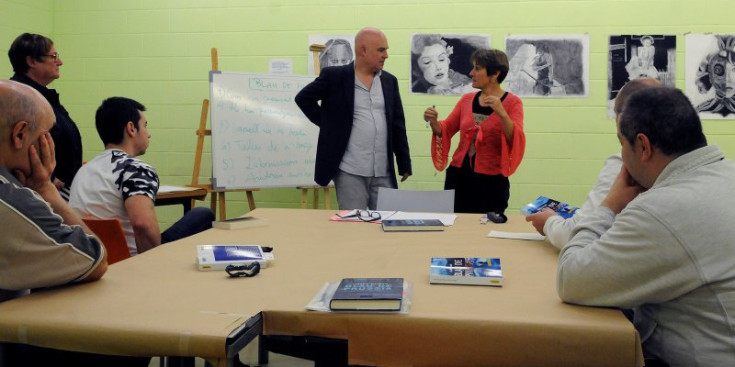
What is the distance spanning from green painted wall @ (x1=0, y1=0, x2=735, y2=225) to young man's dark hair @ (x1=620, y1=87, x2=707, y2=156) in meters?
3.28

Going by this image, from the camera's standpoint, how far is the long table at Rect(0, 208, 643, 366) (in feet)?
3.91

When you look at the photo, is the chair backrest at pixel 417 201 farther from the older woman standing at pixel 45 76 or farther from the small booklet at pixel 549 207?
the older woman standing at pixel 45 76

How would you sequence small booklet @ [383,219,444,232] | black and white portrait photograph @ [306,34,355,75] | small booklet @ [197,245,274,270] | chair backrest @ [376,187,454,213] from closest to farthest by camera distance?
small booklet @ [197,245,274,270], small booklet @ [383,219,444,232], chair backrest @ [376,187,454,213], black and white portrait photograph @ [306,34,355,75]

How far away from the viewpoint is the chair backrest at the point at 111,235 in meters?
2.01

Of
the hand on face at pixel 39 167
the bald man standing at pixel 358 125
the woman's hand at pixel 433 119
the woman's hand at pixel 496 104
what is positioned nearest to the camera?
the hand on face at pixel 39 167

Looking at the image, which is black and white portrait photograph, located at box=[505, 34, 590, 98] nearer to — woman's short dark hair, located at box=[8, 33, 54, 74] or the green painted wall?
the green painted wall

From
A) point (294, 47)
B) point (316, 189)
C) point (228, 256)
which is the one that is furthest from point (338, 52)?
point (228, 256)

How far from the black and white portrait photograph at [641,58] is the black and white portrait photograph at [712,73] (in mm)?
120

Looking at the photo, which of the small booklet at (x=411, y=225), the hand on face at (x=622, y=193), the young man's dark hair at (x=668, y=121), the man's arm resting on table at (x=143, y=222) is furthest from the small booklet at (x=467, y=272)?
the man's arm resting on table at (x=143, y=222)

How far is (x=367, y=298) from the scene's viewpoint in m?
1.30

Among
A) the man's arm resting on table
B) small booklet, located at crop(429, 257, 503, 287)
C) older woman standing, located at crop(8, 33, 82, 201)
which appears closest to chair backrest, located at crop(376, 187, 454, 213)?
the man's arm resting on table

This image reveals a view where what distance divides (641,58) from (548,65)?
1.99 ft

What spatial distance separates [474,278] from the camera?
151 cm

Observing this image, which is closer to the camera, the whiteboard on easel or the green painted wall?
the whiteboard on easel
